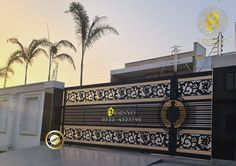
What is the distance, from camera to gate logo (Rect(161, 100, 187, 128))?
528 cm

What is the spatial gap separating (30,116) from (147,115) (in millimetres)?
4398

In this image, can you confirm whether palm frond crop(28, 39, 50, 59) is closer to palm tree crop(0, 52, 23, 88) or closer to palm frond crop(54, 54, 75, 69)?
palm frond crop(54, 54, 75, 69)

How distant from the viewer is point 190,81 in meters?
5.27

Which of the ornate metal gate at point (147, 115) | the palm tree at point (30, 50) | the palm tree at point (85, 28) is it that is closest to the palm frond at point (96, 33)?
the palm tree at point (85, 28)

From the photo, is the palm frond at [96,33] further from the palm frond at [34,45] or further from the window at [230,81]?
the window at [230,81]

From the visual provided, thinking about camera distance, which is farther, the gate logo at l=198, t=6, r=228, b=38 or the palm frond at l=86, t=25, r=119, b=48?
the palm frond at l=86, t=25, r=119, b=48

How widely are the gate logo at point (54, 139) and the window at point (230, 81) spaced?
4.21 meters

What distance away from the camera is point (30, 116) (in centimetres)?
883

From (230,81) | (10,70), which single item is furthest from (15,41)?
(230,81)

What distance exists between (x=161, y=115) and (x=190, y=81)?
2.81ft

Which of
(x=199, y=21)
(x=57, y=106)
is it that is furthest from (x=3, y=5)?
(x=199, y=21)

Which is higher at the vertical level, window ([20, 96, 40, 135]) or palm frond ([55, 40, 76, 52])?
palm frond ([55, 40, 76, 52])

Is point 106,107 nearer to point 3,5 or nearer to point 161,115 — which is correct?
point 161,115

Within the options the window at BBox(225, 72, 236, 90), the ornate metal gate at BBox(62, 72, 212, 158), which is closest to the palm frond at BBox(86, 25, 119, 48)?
the ornate metal gate at BBox(62, 72, 212, 158)
